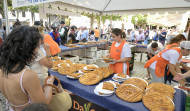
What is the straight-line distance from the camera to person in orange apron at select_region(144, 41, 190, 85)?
229 cm

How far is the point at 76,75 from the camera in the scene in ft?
7.23

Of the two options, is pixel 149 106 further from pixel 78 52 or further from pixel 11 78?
pixel 78 52

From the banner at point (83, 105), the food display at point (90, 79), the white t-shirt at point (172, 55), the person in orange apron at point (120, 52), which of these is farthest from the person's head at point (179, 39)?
the banner at point (83, 105)

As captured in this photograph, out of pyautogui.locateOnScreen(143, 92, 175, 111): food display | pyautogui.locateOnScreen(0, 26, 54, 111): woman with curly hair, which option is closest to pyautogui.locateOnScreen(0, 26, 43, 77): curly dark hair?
pyautogui.locateOnScreen(0, 26, 54, 111): woman with curly hair

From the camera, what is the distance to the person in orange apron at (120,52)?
269cm

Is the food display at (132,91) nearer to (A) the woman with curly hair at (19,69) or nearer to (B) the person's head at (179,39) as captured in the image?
(A) the woman with curly hair at (19,69)

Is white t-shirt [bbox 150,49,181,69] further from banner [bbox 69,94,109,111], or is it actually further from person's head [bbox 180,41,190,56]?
banner [bbox 69,94,109,111]

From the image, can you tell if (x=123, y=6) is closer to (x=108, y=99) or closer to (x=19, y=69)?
(x=108, y=99)

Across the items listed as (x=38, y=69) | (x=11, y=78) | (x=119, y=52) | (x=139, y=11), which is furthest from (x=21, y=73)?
→ (x=139, y=11)

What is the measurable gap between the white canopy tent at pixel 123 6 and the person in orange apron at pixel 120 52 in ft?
10.4

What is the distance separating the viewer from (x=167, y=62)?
104 inches

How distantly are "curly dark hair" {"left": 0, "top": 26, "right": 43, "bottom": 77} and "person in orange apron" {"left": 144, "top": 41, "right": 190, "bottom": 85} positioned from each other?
7.88ft

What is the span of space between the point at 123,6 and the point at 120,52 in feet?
12.9

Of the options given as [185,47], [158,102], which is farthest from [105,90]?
[185,47]
